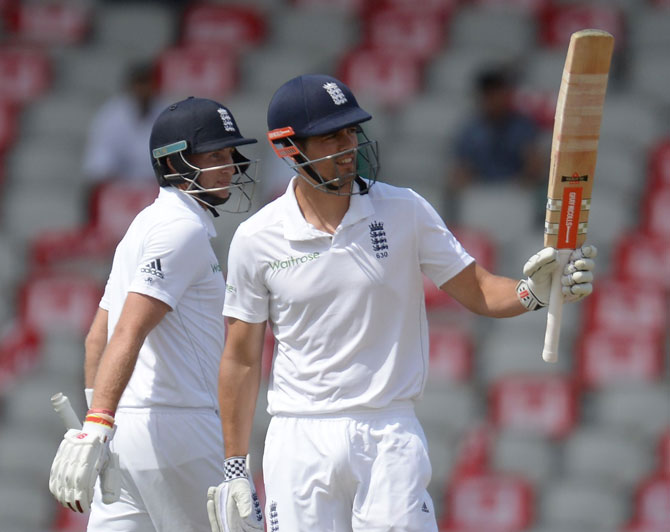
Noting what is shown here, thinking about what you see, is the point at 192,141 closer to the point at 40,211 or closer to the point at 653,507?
the point at 653,507

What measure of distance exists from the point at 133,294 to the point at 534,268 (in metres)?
1.05

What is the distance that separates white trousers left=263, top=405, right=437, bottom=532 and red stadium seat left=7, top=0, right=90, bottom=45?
249 inches

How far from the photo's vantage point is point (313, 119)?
3484 mm

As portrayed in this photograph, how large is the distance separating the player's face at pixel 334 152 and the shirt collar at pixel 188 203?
0.47 m

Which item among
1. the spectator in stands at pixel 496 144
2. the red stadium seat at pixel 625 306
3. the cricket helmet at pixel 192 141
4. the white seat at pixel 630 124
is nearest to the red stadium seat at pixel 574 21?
the white seat at pixel 630 124

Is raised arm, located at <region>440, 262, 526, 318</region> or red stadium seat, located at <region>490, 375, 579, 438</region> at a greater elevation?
raised arm, located at <region>440, 262, 526, 318</region>

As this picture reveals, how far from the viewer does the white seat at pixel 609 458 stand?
20.6 feet

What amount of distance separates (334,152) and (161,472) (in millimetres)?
988

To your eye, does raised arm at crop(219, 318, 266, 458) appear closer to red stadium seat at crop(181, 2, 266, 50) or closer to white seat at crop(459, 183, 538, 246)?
white seat at crop(459, 183, 538, 246)

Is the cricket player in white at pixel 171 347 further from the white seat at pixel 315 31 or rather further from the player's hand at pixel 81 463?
the white seat at pixel 315 31

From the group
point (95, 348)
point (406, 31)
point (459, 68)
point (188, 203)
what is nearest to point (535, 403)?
point (459, 68)

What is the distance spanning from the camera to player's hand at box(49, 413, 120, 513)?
3471mm

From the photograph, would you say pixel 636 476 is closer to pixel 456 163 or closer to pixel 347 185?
pixel 456 163

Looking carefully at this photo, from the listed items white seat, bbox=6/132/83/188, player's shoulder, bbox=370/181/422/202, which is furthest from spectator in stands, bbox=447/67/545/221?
player's shoulder, bbox=370/181/422/202
